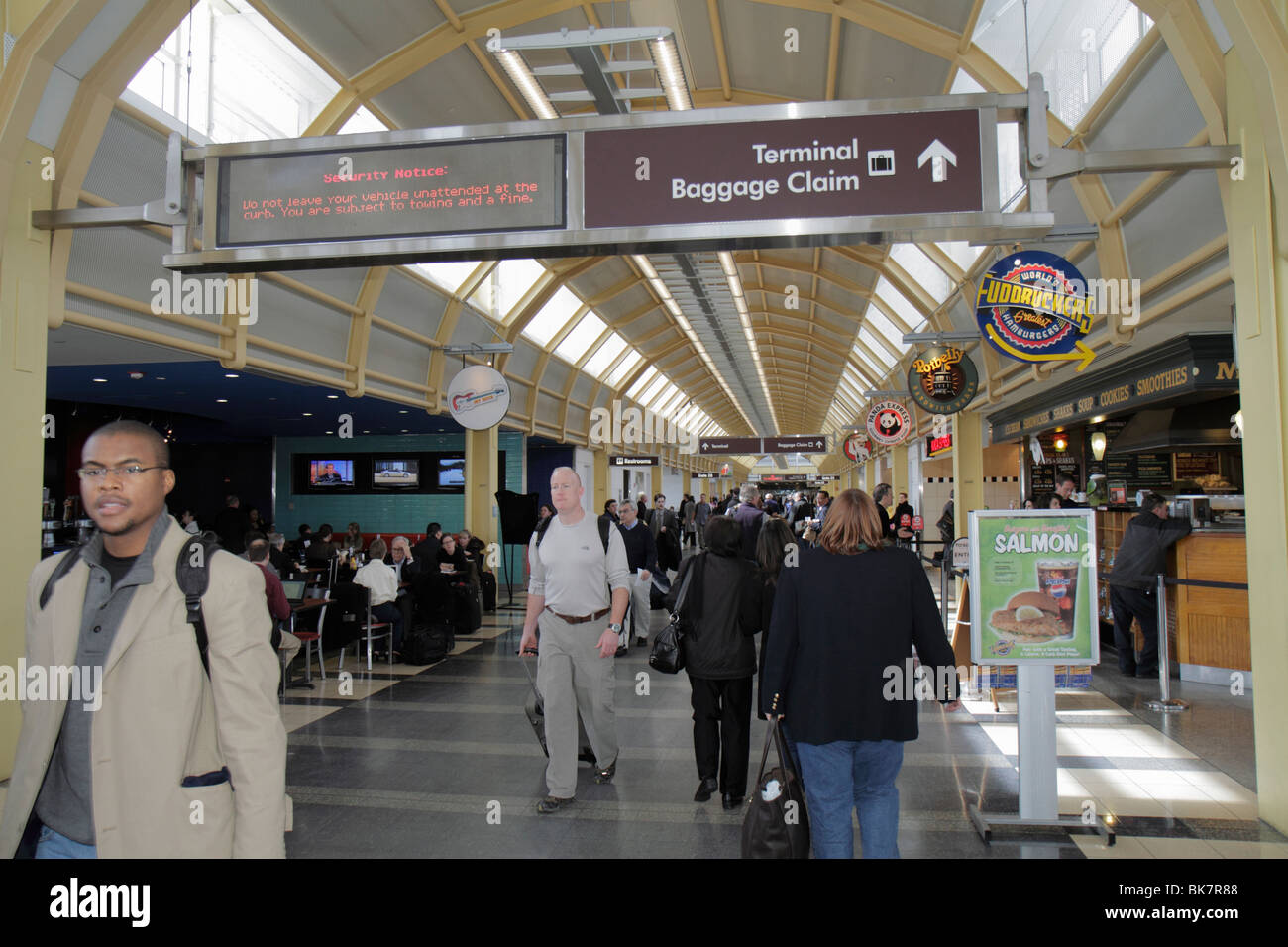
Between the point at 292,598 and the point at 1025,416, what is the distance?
1224cm

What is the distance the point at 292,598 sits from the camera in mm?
7957

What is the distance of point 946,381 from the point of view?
11211 mm

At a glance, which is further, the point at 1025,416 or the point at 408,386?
the point at 1025,416

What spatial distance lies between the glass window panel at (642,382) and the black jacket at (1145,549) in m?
18.3

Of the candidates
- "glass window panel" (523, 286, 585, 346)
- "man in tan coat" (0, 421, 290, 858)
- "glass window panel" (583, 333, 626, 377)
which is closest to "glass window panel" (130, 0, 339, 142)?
"man in tan coat" (0, 421, 290, 858)

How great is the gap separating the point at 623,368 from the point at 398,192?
19.2 meters

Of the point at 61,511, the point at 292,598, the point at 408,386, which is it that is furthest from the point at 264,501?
the point at 292,598

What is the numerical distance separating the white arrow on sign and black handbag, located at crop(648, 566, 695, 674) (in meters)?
2.42

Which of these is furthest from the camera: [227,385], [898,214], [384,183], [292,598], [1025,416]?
[1025,416]

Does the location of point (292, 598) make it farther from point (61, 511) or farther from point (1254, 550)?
point (61, 511)

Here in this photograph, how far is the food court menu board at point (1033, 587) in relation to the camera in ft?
13.4

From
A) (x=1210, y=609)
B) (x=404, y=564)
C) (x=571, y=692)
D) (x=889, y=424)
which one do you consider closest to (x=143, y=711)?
(x=571, y=692)

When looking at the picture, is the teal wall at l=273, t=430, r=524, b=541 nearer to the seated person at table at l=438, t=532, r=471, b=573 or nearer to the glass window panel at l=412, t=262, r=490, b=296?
the glass window panel at l=412, t=262, r=490, b=296

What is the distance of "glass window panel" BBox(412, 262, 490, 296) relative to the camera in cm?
1154
